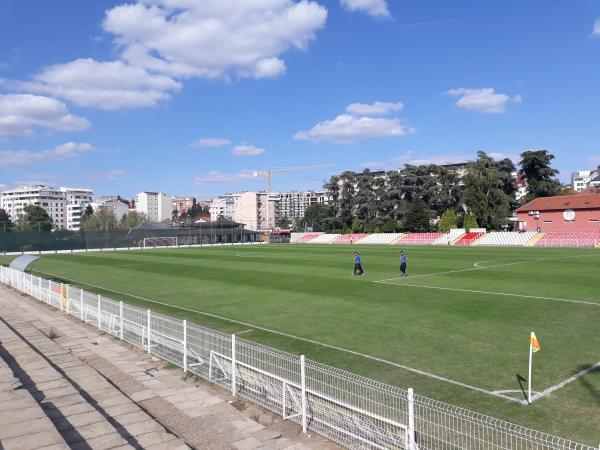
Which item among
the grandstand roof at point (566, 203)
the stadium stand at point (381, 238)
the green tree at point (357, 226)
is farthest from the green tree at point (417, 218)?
the grandstand roof at point (566, 203)

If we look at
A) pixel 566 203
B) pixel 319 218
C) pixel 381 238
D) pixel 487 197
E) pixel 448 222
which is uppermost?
pixel 487 197

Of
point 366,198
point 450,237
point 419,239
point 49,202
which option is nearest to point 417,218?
point 419,239

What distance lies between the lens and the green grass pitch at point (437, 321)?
975 centimetres

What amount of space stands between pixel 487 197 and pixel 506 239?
761 inches

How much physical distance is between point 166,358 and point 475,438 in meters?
8.33

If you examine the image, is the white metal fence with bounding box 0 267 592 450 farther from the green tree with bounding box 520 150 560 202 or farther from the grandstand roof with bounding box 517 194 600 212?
the green tree with bounding box 520 150 560 202

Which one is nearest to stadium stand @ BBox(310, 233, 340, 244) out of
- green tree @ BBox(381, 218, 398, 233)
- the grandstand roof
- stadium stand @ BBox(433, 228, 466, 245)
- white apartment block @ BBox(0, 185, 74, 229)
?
green tree @ BBox(381, 218, 398, 233)

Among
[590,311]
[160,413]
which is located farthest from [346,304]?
[160,413]

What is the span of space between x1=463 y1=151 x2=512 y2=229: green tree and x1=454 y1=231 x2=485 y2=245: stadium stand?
10771 millimetres

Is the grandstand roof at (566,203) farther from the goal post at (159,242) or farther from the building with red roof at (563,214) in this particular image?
the goal post at (159,242)

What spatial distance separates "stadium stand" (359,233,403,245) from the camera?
8175 cm

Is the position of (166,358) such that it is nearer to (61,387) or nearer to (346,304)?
(61,387)

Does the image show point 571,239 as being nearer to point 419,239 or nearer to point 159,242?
point 419,239

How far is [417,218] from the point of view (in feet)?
289
